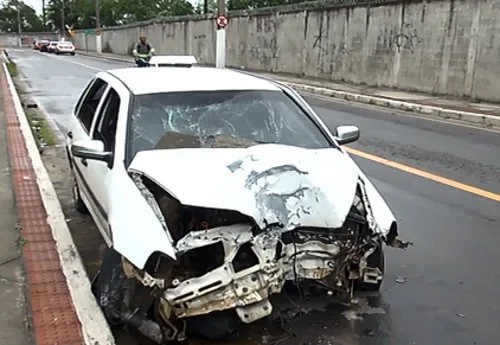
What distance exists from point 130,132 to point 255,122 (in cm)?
100

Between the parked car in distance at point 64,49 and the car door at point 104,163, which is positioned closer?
the car door at point 104,163

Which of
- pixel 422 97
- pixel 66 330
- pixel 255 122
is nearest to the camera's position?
pixel 66 330

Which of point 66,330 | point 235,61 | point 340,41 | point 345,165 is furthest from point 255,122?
Answer: point 235,61

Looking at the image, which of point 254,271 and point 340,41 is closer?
point 254,271

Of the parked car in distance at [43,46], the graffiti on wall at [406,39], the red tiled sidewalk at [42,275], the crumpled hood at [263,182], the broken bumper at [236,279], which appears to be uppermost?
the graffiti on wall at [406,39]

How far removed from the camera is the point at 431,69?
1848 cm

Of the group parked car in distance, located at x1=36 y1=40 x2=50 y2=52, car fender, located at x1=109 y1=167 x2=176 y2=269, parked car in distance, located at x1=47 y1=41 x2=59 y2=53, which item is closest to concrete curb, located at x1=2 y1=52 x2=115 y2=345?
car fender, located at x1=109 y1=167 x2=176 y2=269

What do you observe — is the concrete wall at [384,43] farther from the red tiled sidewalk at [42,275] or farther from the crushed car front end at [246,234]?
the crushed car front end at [246,234]

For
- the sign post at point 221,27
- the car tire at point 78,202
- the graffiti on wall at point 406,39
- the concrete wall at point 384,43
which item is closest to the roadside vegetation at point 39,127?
the car tire at point 78,202

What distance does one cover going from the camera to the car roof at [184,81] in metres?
4.88

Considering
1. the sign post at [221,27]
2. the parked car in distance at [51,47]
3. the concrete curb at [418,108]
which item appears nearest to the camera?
the concrete curb at [418,108]

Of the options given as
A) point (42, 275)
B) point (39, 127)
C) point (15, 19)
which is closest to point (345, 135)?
point (42, 275)

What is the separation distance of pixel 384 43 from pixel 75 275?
17995 mm

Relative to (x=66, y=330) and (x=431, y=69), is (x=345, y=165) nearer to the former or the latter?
(x=66, y=330)
